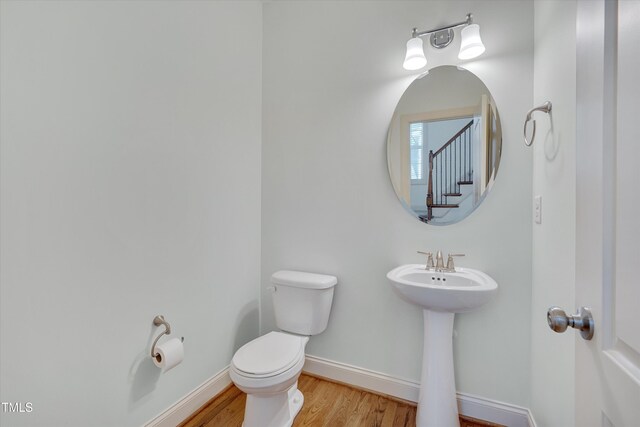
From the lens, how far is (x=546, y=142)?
1238 mm

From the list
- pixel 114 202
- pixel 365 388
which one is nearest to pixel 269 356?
pixel 365 388

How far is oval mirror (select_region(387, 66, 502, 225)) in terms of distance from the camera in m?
1.53

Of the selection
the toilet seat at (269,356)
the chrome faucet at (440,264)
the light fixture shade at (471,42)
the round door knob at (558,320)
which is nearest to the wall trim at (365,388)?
the toilet seat at (269,356)

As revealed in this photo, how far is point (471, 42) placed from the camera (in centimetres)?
145

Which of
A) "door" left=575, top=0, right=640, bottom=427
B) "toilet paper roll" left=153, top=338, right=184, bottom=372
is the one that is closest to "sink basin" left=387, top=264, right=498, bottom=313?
"door" left=575, top=0, right=640, bottom=427

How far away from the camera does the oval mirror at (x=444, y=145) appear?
153 centimetres

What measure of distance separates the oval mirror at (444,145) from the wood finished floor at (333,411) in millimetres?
1105

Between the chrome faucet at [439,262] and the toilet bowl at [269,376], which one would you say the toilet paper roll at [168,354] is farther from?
the chrome faucet at [439,262]

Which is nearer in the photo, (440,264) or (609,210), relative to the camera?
(609,210)

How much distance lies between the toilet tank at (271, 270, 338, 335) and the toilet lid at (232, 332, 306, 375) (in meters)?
0.15

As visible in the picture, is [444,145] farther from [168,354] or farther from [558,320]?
[168,354]

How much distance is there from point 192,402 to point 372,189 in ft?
5.33

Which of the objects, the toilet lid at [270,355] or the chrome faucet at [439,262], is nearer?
the toilet lid at [270,355]

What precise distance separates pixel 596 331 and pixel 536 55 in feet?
4.55
